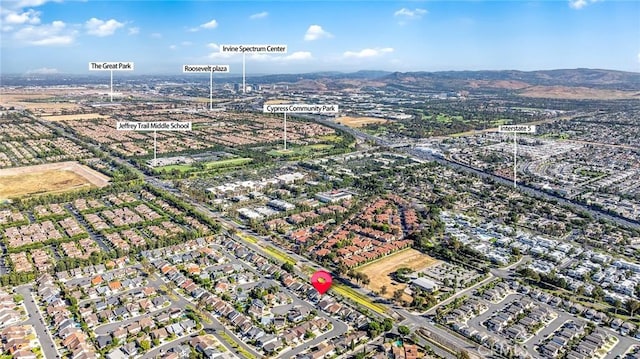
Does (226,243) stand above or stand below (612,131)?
below

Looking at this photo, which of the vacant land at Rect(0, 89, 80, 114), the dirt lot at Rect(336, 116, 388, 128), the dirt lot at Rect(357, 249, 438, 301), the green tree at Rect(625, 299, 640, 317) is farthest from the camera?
the vacant land at Rect(0, 89, 80, 114)

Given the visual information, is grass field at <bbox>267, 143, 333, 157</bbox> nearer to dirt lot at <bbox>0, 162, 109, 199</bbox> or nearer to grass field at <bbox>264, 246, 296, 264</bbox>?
dirt lot at <bbox>0, 162, 109, 199</bbox>

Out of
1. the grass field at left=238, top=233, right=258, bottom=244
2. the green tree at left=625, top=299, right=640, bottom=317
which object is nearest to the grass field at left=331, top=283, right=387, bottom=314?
the grass field at left=238, top=233, right=258, bottom=244

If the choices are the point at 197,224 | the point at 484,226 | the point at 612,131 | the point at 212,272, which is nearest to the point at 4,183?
the point at 197,224

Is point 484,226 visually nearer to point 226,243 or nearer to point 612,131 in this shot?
point 226,243

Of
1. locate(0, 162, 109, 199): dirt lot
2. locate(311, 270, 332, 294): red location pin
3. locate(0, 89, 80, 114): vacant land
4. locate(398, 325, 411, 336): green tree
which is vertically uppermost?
locate(0, 89, 80, 114): vacant land

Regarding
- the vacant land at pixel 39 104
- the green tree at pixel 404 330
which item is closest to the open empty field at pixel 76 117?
the vacant land at pixel 39 104

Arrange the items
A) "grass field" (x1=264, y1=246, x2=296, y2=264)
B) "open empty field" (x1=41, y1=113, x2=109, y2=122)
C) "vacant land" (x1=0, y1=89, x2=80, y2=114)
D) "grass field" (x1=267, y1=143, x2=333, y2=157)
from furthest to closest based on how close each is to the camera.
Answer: "vacant land" (x1=0, y1=89, x2=80, y2=114)
"open empty field" (x1=41, y1=113, x2=109, y2=122)
"grass field" (x1=267, y1=143, x2=333, y2=157)
"grass field" (x1=264, y1=246, x2=296, y2=264)
